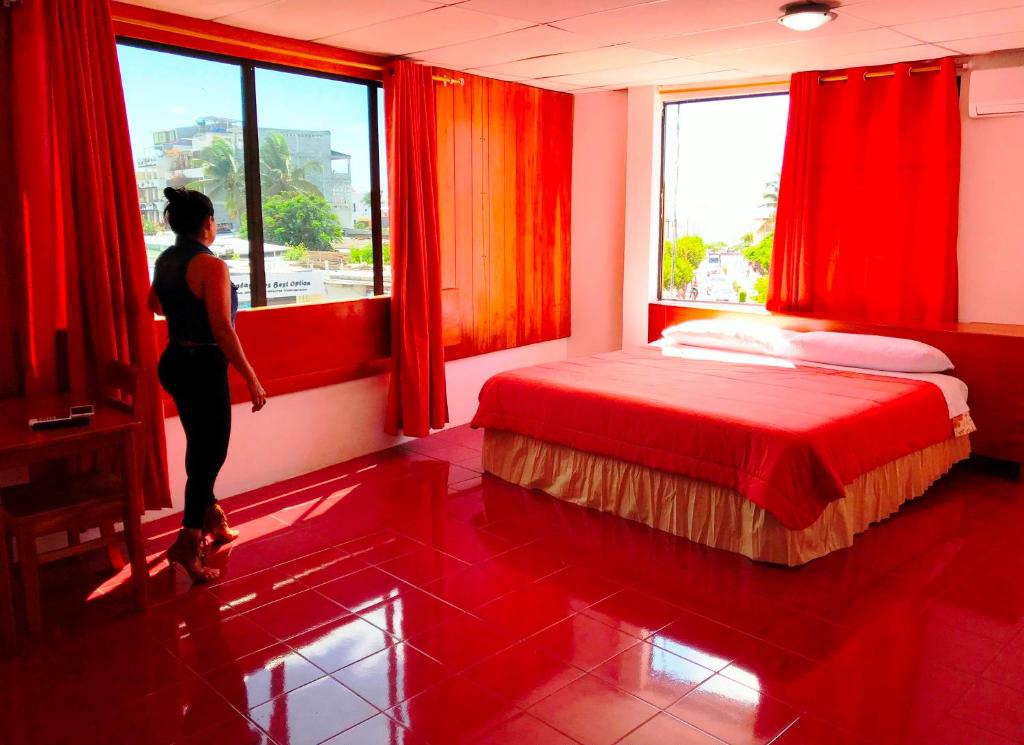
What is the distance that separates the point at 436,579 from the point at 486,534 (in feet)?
1.63

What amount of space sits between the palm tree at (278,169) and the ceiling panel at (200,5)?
2.43ft

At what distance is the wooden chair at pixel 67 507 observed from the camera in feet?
8.84

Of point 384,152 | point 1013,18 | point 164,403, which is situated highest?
point 1013,18

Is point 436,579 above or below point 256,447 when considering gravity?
below

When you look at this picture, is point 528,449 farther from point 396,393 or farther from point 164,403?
point 164,403

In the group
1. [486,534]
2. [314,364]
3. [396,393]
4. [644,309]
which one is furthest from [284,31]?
[644,309]

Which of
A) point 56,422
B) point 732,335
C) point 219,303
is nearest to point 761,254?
point 732,335

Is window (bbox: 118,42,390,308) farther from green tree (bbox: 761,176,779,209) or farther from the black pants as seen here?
green tree (bbox: 761,176,779,209)

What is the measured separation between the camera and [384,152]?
474 cm

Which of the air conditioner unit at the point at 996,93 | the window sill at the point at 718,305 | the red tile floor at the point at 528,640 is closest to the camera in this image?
the red tile floor at the point at 528,640

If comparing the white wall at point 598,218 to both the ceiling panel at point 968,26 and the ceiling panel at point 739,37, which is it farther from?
the ceiling panel at point 968,26

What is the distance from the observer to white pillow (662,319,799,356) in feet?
15.6

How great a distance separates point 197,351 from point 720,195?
3614 mm

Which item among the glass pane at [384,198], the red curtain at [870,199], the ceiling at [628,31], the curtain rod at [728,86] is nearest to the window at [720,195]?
the curtain rod at [728,86]
